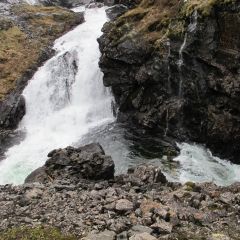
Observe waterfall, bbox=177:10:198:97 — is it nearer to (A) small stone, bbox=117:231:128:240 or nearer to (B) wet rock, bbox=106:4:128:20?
(A) small stone, bbox=117:231:128:240

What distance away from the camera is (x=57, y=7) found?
61938 mm

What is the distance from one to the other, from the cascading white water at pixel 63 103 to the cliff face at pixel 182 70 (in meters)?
3.12

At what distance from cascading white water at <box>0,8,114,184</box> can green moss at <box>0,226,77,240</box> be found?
1692 cm

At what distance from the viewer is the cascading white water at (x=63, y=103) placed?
35031 mm

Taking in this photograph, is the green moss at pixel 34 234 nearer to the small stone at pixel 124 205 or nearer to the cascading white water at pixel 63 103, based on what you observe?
the small stone at pixel 124 205

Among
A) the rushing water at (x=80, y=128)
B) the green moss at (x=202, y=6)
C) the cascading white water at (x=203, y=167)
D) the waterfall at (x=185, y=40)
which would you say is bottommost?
the cascading white water at (x=203, y=167)

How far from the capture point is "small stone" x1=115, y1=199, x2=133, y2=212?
17.0m

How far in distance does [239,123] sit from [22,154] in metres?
15.4

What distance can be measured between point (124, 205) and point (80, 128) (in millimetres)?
20485

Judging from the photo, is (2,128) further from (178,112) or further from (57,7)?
(57,7)

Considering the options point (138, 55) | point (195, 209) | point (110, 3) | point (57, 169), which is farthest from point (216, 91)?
point (110, 3)

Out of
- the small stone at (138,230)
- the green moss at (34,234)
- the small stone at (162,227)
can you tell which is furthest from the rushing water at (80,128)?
the green moss at (34,234)

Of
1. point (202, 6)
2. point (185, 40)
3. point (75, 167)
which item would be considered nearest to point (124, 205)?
point (75, 167)

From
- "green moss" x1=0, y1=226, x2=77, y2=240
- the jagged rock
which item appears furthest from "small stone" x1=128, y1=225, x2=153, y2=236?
the jagged rock
